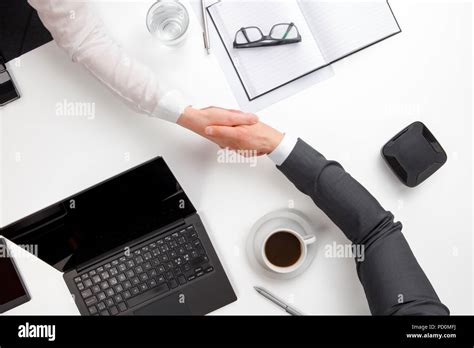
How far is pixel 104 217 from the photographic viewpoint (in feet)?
4.05

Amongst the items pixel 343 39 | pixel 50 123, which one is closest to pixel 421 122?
pixel 343 39

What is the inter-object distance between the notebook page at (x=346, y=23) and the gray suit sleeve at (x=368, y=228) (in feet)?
0.79

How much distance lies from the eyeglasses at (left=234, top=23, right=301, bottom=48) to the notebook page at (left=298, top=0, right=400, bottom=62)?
48 millimetres

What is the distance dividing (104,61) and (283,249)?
55 centimetres

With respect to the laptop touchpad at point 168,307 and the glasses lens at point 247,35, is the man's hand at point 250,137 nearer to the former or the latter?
the glasses lens at point 247,35

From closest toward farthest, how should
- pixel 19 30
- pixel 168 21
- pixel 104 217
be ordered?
1. pixel 104 217
2. pixel 168 21
3. pixel 19 30

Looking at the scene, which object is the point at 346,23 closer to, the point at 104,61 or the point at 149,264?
the point at 104,61

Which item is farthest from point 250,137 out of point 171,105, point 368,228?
point 368,228

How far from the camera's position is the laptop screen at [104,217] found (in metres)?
1.20

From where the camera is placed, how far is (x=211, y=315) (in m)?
1.28

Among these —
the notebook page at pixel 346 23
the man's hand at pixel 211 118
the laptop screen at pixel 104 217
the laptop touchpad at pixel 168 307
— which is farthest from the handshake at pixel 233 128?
the laptop touchpad at pixel 168 307

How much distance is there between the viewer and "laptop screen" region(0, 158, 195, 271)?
3.93 feet

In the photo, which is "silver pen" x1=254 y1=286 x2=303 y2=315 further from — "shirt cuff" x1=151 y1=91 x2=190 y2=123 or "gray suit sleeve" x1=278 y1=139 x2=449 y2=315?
"shirt cuff" x1=151 y1=91 x2=190 y2=123

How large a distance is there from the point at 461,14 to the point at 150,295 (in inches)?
37.0
